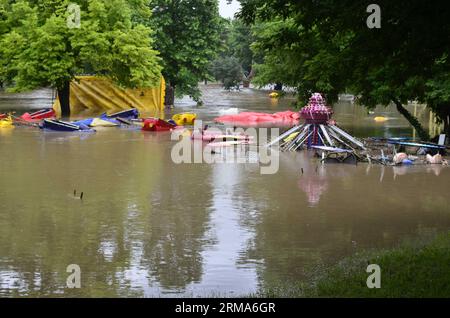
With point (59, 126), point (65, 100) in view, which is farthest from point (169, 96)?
point (59, 126)

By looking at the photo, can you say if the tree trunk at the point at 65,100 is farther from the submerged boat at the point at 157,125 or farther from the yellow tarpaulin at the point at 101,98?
the submerged boat at the point at 157,125

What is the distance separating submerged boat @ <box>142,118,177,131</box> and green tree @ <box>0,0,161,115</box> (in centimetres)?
833

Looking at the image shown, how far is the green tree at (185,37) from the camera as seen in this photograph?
58938 mm

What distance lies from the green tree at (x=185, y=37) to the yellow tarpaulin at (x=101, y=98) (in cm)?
412

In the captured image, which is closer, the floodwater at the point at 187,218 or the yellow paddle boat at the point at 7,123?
the floodwater at the point at 187,218

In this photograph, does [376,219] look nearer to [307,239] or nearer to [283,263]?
[307,239]

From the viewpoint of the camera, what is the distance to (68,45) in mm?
47625

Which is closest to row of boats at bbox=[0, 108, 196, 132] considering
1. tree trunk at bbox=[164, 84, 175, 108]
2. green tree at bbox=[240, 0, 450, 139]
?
tree trunk at bbox=[164, 84, 175, 108]

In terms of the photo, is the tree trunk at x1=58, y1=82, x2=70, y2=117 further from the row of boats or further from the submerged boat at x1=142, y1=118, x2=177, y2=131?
the submerged boat at x1=142, y1=118, x2=177, y2=131

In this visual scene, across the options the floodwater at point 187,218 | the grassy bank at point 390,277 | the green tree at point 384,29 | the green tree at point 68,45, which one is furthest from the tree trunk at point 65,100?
the grassy bank at point 390,277

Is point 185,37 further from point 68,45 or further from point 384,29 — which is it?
point 384,29

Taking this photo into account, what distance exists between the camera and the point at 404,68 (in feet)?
47.6
